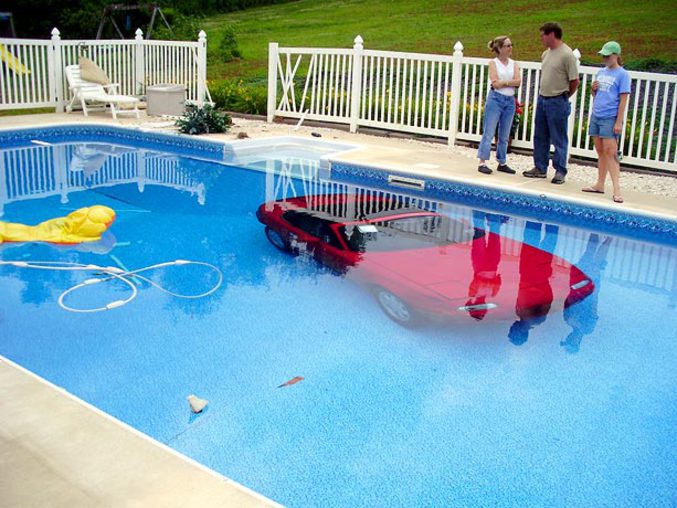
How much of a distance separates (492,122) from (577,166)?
1495 millimetres

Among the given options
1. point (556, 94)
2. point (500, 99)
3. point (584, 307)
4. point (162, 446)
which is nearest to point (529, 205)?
point (556, 94)

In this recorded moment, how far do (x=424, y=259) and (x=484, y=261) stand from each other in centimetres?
61

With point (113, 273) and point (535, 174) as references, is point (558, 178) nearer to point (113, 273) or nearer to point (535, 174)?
point (535, 174)

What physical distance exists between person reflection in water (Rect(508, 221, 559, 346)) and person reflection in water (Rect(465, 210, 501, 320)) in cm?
20

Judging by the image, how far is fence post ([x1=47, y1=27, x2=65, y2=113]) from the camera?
480 inches

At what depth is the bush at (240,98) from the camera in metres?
13.0

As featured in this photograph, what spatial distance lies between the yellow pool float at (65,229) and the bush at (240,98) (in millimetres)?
6591

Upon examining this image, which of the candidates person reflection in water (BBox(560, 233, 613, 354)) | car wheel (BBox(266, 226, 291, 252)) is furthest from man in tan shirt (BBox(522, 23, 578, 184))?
car wheel (BBox(266, 226, 291, 252))

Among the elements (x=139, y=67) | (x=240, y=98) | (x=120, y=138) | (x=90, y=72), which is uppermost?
(x=139, y=67)

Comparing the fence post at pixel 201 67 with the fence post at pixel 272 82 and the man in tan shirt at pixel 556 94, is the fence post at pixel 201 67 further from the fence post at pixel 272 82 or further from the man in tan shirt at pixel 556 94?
the man in tan shirt at pixel 556 94

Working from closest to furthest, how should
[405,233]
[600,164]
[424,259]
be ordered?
[424,259], [405,233], [600,164]

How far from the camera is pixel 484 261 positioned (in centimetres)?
581

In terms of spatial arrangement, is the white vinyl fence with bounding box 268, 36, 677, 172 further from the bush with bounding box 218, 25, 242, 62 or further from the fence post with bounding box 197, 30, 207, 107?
the bush with bounding box 218, 25, 242, 62

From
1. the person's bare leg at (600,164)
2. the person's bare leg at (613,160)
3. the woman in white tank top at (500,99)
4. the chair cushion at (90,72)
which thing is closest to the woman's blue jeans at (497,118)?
the woman in white tank top at (500,99)
